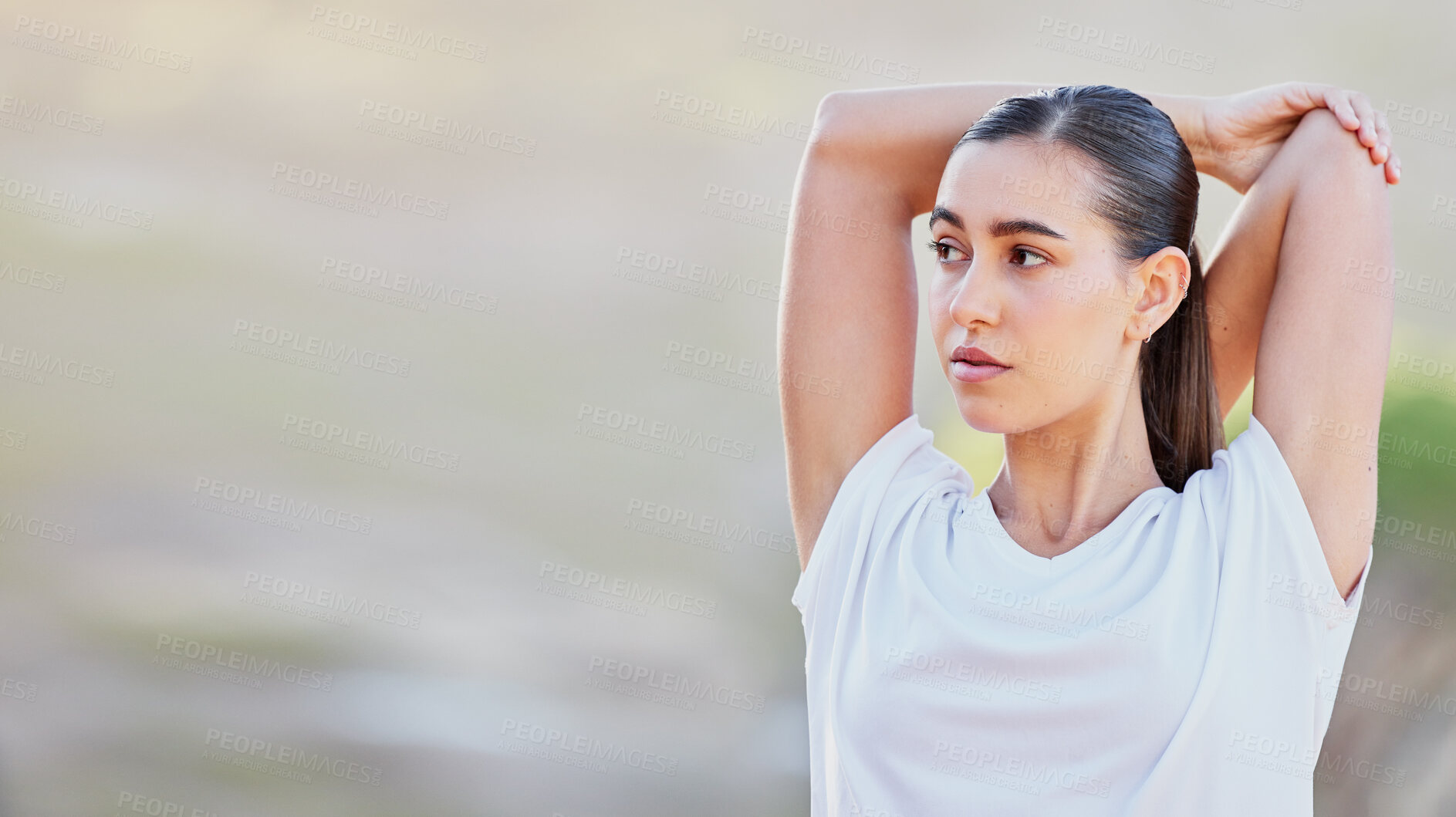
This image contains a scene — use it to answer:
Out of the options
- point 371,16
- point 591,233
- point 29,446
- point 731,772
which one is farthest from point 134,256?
point 731,772

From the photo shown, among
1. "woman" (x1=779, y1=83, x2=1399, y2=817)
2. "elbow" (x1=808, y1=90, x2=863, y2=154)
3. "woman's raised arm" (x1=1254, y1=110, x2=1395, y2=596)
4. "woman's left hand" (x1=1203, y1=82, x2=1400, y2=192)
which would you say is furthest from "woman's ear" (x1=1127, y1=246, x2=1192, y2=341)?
"elbow" (x1=808, y1=90, x2=863, y2=154)

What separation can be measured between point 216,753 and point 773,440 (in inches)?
107

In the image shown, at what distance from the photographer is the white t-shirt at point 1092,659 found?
3.86ft

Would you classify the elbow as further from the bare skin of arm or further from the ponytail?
the ponytail

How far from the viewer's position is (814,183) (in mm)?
1505

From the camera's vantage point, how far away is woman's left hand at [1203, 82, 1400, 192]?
1.40m

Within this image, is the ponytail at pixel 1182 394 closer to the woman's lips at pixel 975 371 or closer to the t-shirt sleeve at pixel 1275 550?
the t-shirt sleeve at pixel 1275 550

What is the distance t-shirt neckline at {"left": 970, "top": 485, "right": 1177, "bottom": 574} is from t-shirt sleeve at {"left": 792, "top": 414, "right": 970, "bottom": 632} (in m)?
0.10

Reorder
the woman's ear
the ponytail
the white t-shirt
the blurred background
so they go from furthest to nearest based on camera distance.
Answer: the blurred background, the ponytail, the woman's ear, the white t-shirt

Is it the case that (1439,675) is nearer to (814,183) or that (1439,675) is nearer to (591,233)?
(814,183)

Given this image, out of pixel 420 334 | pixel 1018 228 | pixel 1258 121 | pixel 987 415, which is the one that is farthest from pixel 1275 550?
pixel 420 334

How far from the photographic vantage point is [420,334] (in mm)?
6027

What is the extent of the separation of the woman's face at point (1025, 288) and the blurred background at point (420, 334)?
12.2 ft

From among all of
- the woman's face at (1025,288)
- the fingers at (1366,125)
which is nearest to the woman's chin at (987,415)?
the woman's face at (1025,288)
